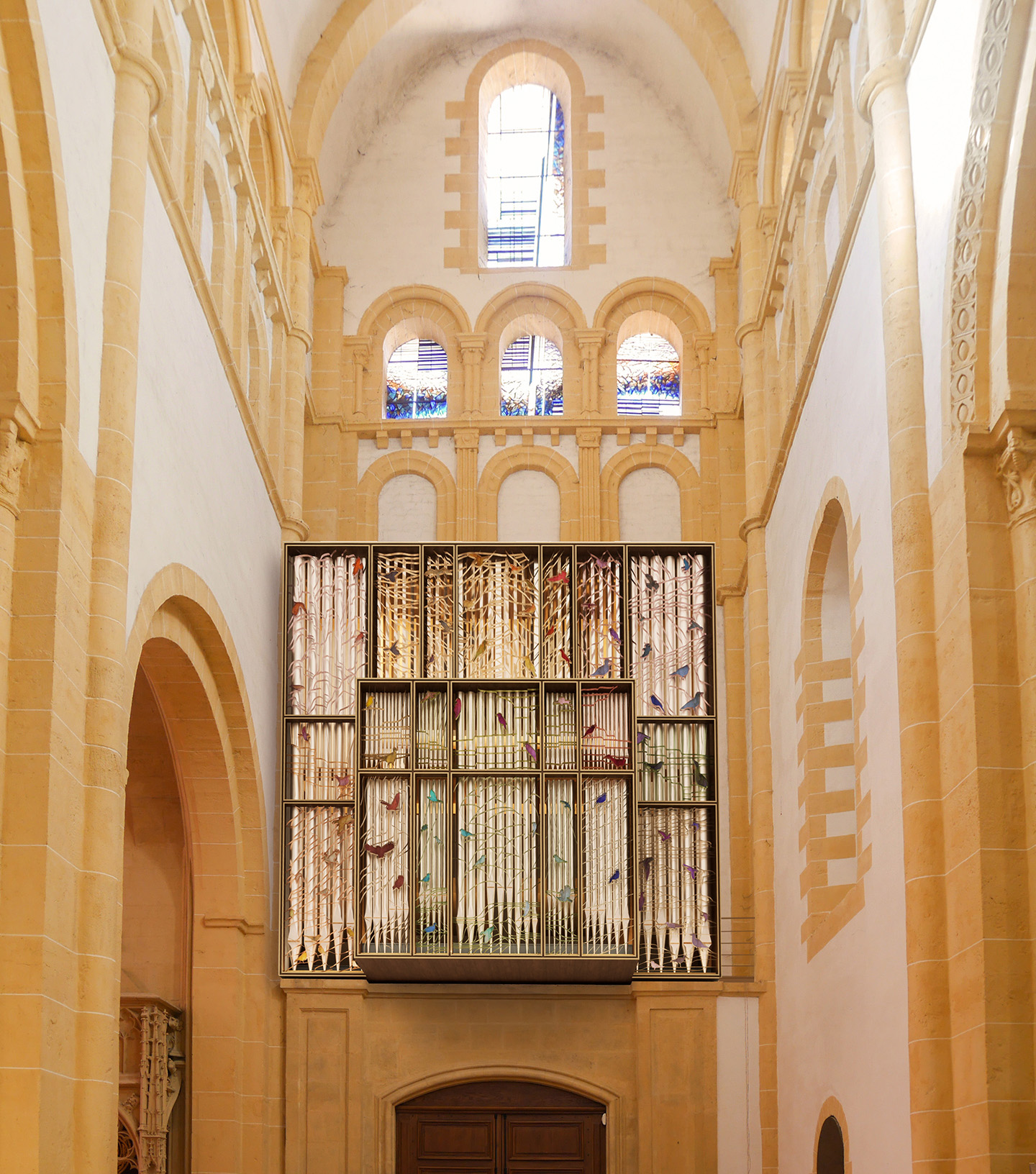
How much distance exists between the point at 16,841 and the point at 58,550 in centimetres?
145

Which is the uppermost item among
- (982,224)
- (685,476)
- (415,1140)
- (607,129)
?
(607,129)

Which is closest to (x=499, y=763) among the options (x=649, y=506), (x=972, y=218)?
(x=649, y=506)

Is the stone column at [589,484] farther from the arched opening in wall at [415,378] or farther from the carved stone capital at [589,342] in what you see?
the arched opening in wall at [415,378]

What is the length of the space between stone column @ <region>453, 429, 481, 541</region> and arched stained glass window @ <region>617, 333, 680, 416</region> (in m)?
1.68

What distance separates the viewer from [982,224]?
28.3 feet

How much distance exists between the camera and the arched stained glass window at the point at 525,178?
19.5 m

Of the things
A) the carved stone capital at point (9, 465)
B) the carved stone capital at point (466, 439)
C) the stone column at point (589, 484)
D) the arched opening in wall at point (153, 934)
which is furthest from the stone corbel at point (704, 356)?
the carved stone capital at point (9, 465)

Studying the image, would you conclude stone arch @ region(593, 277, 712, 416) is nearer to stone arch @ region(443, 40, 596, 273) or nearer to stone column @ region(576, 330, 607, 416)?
stone column @ region(576, 330, 607, 416)

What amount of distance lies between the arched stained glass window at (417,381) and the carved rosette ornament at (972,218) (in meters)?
10.2

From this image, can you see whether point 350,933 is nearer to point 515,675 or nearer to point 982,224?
point 515,675

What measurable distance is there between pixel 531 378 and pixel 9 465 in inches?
422

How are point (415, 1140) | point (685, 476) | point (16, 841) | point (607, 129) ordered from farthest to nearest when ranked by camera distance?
point (607, 129) → point (685, 476) → point (415, 1140) → point (16, 841)

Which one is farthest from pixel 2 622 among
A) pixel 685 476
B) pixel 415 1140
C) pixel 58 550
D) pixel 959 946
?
pixel 685 476

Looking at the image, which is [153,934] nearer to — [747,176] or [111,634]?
[111,634]
